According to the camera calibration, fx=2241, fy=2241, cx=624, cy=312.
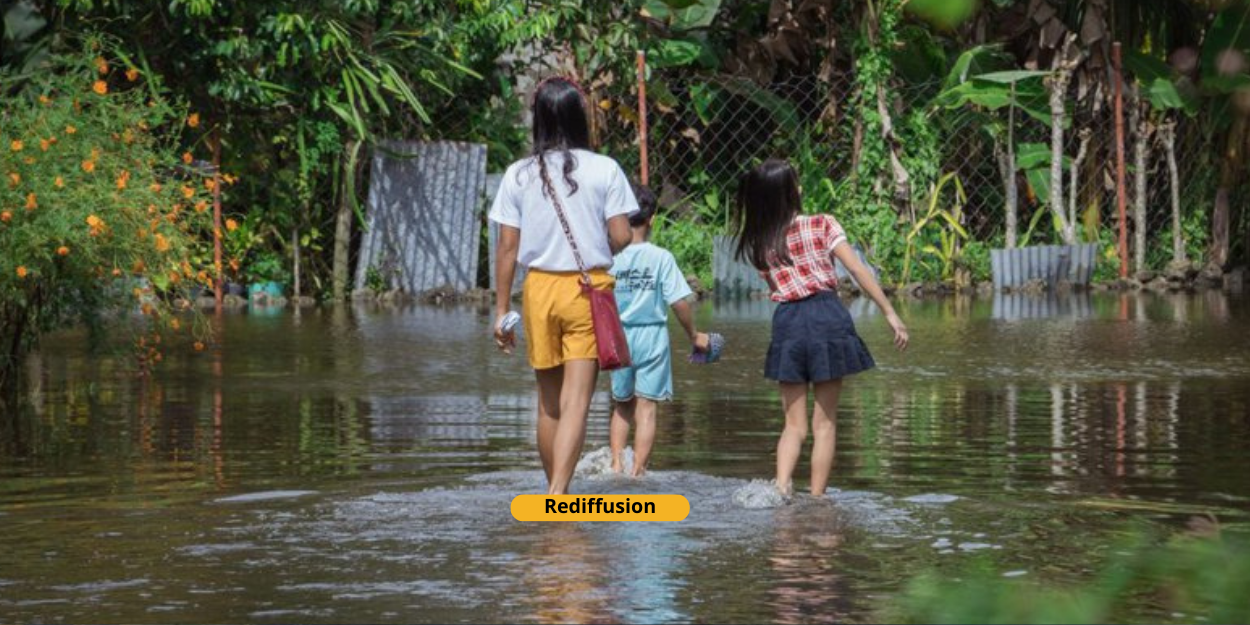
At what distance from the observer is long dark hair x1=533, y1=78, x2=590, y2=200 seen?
25.7ft

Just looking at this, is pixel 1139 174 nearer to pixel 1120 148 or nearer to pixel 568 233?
pixel 1120 148

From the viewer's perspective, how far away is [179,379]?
13.9 m

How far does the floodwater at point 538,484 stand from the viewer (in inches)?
246

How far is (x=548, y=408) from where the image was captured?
8062 millimetres

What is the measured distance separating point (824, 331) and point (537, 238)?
1.18 meters

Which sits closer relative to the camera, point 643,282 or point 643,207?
point 643,282

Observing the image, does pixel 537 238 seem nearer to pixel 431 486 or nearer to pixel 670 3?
pixel 431 486

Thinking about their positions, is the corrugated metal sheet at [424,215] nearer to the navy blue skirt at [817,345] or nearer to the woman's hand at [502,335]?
the navy blue skirt at [817,345]

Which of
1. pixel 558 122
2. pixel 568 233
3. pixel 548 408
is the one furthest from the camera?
pixel 548 408

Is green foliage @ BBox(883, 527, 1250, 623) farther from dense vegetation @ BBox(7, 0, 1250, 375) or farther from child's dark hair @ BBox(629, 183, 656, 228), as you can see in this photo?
dense vegetation @ BBox(7, 0, 1250, 375)

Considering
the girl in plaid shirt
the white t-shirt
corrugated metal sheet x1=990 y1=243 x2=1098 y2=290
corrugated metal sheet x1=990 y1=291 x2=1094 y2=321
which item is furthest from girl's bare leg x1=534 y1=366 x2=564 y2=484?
corrugated metal sheet x1=990 y1=243 x2=1098 y2=290

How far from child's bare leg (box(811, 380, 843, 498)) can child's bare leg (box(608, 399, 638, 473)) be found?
1030 millimetres

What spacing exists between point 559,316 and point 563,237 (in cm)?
28

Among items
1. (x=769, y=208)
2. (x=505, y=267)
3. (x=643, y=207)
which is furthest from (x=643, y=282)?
(x=505, y=267)
